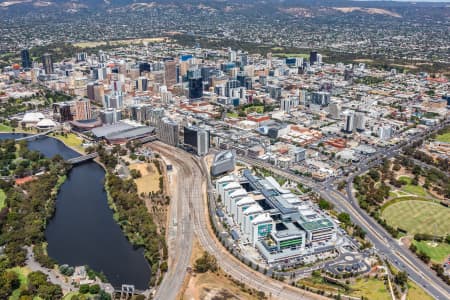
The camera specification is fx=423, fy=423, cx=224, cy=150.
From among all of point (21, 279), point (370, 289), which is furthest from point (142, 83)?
point (370, 289)

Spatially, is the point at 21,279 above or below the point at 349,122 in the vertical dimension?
below

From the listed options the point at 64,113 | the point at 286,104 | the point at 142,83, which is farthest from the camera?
the point at 142,83

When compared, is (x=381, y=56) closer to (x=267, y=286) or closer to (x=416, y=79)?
(x=416, y=79)

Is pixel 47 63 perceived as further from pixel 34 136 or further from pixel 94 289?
pixel 94 289

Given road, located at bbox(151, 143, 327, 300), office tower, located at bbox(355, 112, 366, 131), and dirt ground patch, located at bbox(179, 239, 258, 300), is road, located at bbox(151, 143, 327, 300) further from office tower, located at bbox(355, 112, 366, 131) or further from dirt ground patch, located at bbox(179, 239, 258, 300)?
office tower, located at bbox(355, 112, 366, 131)

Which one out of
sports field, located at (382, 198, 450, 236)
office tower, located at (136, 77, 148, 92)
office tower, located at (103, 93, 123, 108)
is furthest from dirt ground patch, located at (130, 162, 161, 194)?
office tower, located at (136, 77, 148, 92)

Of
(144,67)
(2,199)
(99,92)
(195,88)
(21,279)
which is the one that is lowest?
(21,279)
